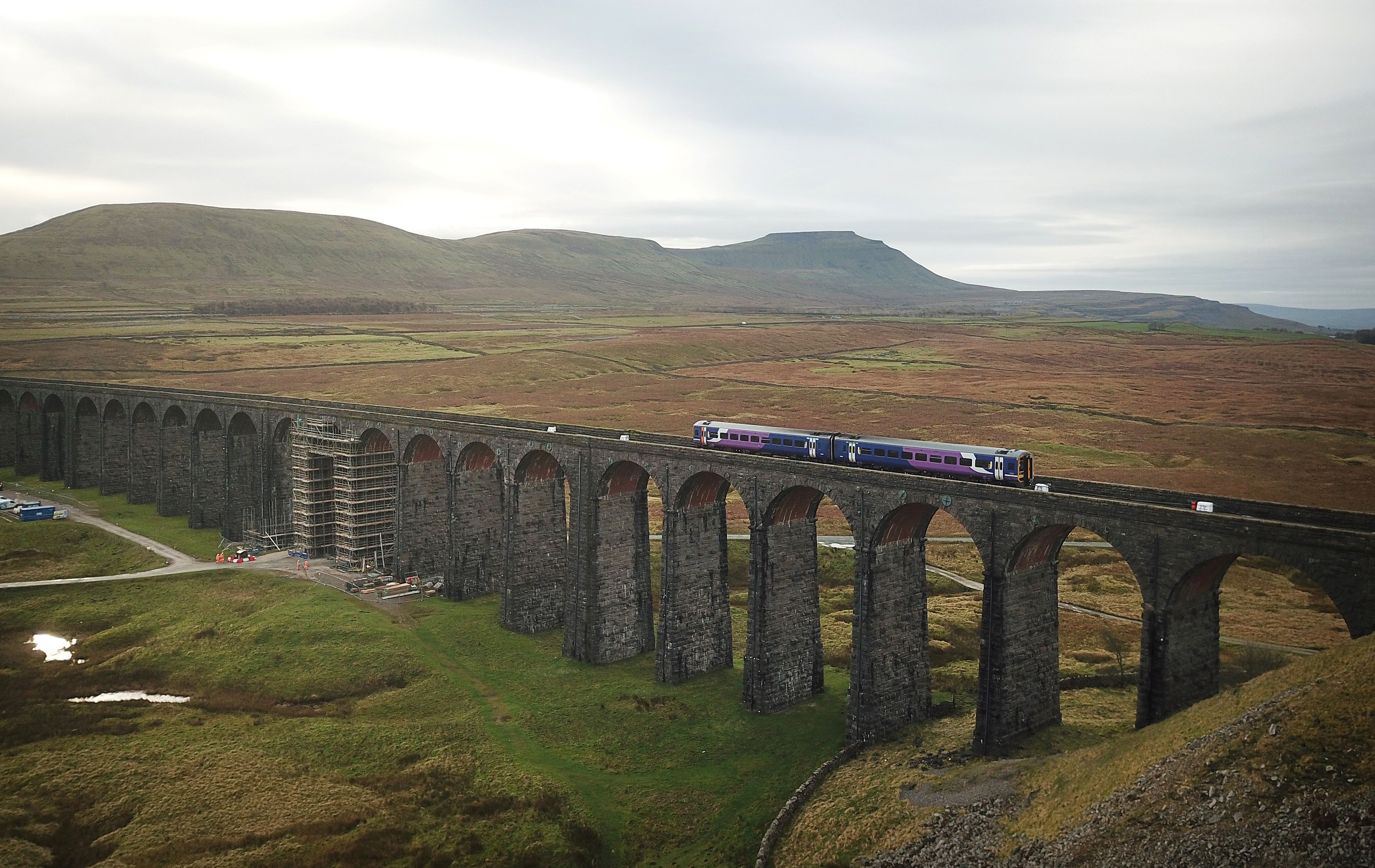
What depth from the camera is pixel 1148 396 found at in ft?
449

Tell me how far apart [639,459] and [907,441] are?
17.1 metres

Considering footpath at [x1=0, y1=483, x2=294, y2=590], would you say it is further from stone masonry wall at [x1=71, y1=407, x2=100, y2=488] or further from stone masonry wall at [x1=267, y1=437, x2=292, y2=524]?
stone masonry wall at [x1=71, y1=407, x2=100, y2=488]

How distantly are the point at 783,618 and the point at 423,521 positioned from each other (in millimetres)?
36353

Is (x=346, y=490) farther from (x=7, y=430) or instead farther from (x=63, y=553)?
(x=7, y=430)

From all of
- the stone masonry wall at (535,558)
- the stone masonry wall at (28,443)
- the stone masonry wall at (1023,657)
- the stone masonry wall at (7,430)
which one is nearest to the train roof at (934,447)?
the stone masonry wall at (1023,657)

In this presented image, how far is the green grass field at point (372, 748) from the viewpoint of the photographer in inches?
1601

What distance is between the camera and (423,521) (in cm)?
7638

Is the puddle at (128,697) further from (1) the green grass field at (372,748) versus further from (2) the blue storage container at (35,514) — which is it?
(2) the blue storage container at (35,514)

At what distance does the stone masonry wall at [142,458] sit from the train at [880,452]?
245ft

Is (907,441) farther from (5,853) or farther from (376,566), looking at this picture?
(376,566)

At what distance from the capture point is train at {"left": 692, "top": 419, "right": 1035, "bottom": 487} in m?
44.2

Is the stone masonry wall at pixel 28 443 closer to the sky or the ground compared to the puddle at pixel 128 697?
closer to the sky

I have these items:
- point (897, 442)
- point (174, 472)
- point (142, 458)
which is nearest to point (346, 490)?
point (174, 472)

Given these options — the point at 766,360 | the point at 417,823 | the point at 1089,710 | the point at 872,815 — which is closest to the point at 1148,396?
the point at 766,360
